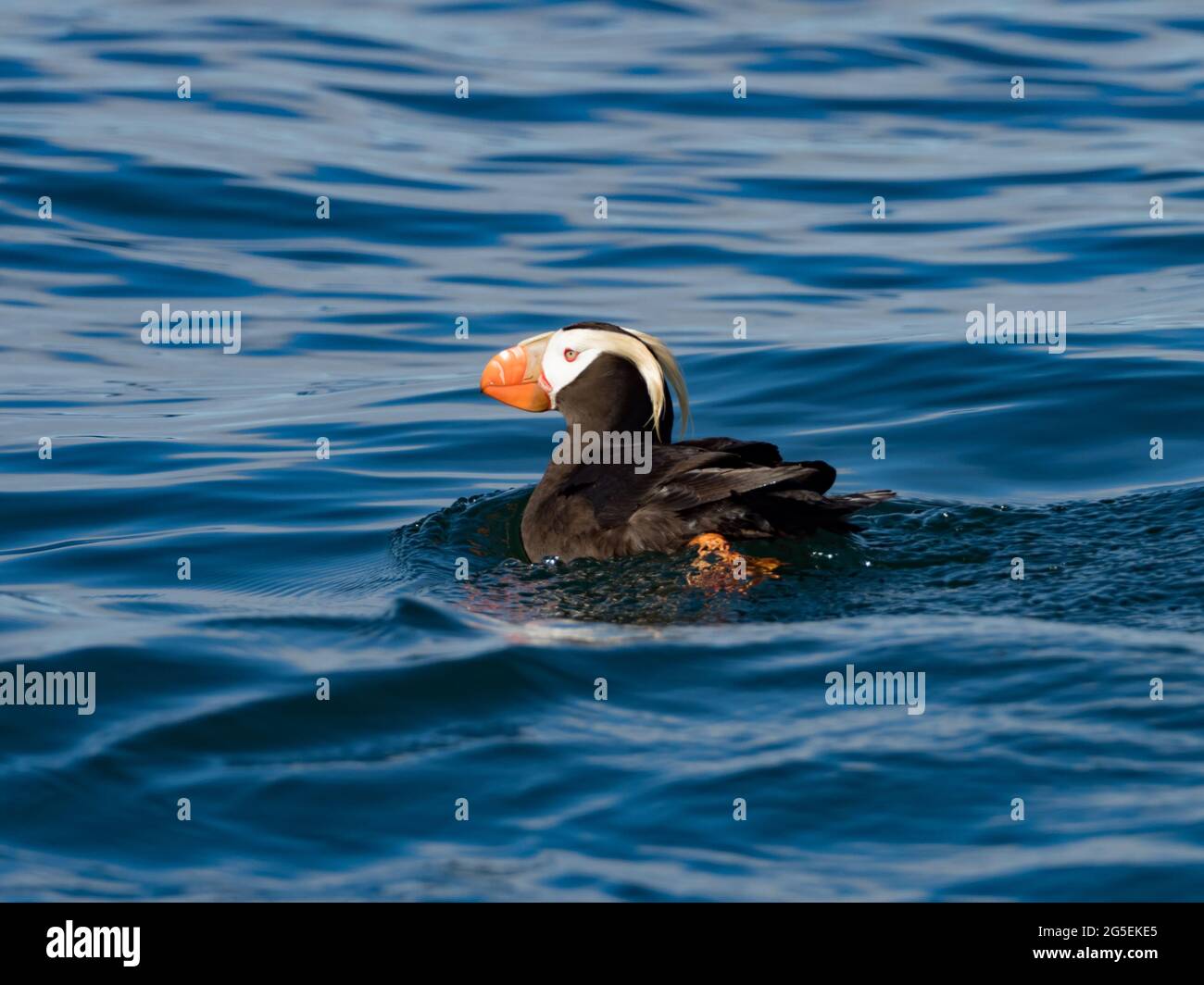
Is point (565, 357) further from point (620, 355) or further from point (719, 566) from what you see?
point (719, 566)

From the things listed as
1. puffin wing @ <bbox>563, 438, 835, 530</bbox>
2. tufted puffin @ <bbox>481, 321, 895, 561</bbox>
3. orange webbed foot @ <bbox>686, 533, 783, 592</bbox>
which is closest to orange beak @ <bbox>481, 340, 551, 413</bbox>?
tufted puffin @ <bbox>481, 321, 895, 561</bbox>

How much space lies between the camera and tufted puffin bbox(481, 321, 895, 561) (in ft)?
21.2

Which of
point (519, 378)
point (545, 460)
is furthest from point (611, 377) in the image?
point (545, 460)

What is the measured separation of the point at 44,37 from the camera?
2362cm

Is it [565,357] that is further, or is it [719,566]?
[565,357]

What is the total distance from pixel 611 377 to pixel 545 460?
2.57m

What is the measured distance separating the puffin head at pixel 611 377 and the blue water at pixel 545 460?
768 millimetres

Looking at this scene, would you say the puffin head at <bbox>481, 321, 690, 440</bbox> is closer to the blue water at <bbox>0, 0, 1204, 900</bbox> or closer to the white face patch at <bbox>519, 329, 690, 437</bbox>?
the white face patch at <bbox>519, 329, 690, 437</bbox>

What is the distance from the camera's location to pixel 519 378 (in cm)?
744

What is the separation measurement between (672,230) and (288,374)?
187 inches

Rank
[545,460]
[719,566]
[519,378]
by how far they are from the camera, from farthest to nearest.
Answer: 1. [545,460]
2. [519,378]
3. [719,566]

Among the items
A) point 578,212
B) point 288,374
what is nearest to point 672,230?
point 578,212

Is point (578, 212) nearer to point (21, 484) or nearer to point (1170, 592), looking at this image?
point (21, 484)

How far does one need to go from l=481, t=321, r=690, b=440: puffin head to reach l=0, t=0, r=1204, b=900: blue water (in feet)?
2.52
